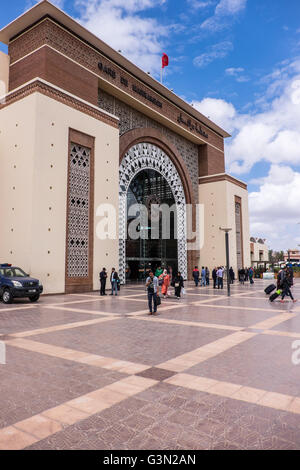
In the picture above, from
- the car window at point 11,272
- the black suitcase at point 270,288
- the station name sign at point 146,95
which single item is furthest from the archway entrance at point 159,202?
the car window at point 11,272

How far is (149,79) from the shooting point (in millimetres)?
24500

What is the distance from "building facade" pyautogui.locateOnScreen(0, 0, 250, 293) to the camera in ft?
51.6

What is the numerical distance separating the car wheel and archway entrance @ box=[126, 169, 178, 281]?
16804 millimetres

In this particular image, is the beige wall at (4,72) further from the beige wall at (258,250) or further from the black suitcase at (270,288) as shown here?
the beige wall at (258,250)

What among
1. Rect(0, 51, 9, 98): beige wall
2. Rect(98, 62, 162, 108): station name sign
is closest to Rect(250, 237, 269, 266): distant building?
Rect(98, 62, 162, 108): station name sign

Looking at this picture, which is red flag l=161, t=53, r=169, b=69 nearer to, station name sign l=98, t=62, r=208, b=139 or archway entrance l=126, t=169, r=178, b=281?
station name sign l=98, t=62, r=208, b=139

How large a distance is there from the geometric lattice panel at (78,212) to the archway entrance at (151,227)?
1070 centimetres

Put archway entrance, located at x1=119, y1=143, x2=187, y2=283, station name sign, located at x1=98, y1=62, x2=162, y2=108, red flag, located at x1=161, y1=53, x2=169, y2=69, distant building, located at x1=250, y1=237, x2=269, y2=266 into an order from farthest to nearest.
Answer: distant building, located at x1=250, y1=237, x2=269, y2=266
archway entrance, located at x1=119, y1=143, x2=187, y2=283
red flag, located at x1=161, y1=53, x2=169, y2=69
station name sign, located at x1=98, y1=62, x2=162, y2=108

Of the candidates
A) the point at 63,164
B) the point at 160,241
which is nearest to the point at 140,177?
the point at 160,241

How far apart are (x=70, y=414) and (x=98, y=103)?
21419 mm

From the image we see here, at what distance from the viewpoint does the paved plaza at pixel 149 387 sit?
2.84m

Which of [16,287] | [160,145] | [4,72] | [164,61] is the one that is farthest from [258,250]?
[16,287]

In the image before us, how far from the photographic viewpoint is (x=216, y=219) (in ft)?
104

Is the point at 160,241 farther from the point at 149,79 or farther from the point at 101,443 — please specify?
the point at 101,443
